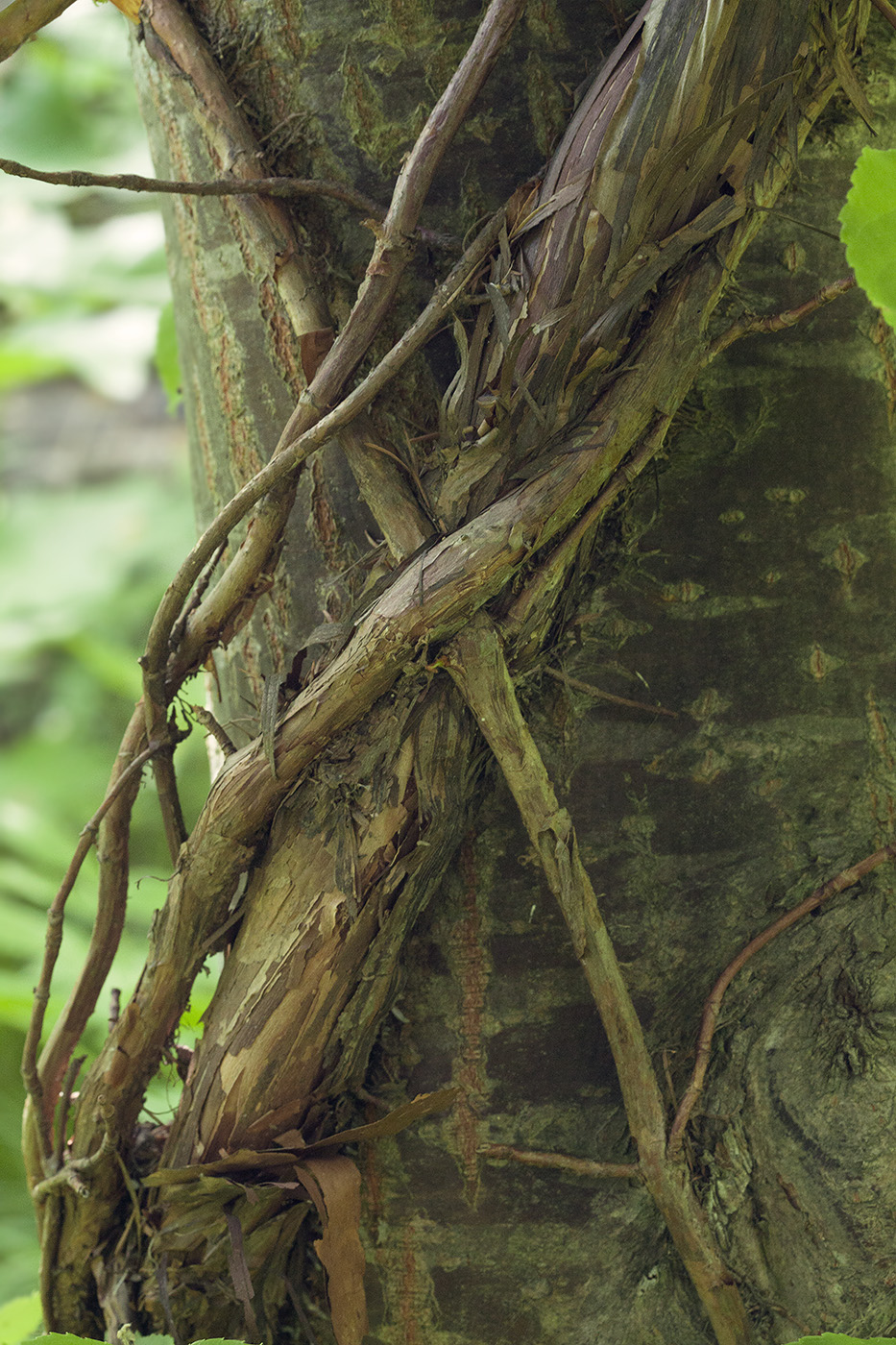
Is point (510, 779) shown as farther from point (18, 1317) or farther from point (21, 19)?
point (18, 1317)

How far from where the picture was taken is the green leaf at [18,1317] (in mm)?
779

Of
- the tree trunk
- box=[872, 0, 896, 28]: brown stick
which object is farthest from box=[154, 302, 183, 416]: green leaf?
box=[872, 0, 896, 28]: brown stick

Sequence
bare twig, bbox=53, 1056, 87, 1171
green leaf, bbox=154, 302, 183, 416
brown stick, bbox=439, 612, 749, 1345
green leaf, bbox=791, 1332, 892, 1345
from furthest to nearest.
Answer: green leaf, bbox=154, 302, 183, 416 → bare twig, bbox=53, 1056, 87, 1171 → brown stick, bbox=439, 612, 749, 1345 → green leaf, bbox=791, 1332, 892, 1345

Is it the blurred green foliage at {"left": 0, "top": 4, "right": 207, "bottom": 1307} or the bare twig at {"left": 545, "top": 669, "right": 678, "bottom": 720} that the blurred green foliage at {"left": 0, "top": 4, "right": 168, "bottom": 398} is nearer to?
the blurred green foliage at {"left": 0, "top": 4, "right": 207, "bottom": 1307}

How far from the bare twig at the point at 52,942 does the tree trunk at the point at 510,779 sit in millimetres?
45

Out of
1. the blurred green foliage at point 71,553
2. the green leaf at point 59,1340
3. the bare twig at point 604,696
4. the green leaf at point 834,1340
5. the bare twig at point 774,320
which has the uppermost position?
the blurred green foliage at point 71,553

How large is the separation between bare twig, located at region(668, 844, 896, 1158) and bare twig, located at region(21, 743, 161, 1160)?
15.3 inches

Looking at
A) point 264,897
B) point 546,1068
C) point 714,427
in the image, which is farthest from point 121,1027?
point 714,427

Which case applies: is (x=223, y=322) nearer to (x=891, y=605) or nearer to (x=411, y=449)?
(x=411, y=449)

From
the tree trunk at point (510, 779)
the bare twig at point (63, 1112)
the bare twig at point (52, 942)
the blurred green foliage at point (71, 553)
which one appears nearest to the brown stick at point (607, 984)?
the tree trunk at point (510, 779)

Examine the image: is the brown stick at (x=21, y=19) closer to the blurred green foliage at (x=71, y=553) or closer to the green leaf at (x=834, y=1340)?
the green leaf at (x=834, y=1340)

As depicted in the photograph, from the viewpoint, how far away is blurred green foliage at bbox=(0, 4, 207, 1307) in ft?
5.35

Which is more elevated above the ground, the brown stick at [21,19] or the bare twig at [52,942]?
the brown stick at [21,19]

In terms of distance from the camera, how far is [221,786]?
0.62 metres
